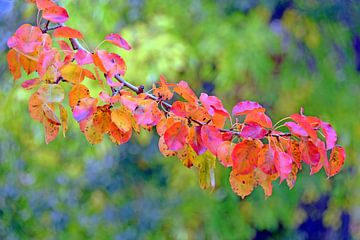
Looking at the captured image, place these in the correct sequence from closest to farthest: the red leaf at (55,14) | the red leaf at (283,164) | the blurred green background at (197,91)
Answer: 1. the red leaf at (283,164)
2. the red leaf at (55,14)
3. the blurred green background at (197,91)

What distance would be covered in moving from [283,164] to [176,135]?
0.19 meters

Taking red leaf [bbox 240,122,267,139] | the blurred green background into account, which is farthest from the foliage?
the blurred green background

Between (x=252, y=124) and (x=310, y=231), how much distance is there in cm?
280

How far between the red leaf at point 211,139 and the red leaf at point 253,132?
0.04 metres

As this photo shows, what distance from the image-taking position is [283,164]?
1133 millimetres

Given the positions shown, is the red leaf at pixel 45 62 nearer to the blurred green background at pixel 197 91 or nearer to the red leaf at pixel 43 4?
the red leaf at pixel 43 4

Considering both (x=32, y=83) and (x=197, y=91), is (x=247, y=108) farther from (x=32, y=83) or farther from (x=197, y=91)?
(x=197, y=91)

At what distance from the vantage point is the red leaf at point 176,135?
113cm

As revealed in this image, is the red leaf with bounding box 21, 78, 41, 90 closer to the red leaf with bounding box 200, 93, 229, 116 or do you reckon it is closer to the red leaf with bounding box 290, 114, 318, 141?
the red leaf with bounding box 200, 93, 229, 116

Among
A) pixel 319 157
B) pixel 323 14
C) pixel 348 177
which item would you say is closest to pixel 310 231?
pixel 348 177

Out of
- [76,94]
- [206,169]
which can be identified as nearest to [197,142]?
[206,169]

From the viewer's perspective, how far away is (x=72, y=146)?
3.15m

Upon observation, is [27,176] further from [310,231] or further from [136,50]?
[310,231]

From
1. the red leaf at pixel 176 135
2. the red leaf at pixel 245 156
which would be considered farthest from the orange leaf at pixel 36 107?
the red leaf at pixel 245 156
